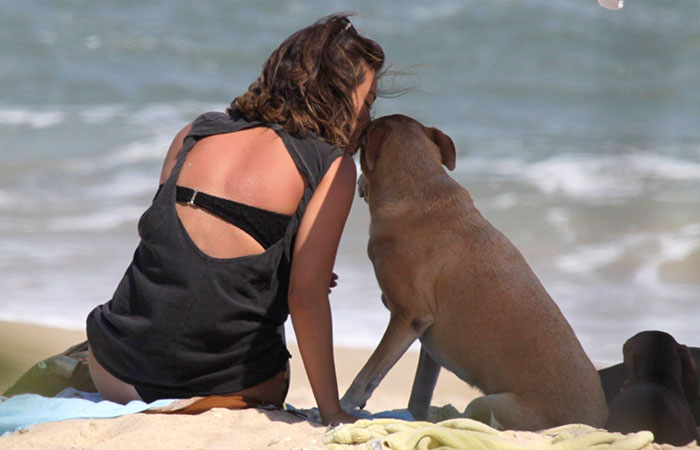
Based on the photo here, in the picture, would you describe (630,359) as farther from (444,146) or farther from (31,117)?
(31,117)

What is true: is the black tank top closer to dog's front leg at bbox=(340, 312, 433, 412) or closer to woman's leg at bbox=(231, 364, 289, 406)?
woman's leg at bbox=(231, 364, 289, 406)

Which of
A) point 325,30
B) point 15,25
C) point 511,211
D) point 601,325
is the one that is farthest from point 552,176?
point 15,25

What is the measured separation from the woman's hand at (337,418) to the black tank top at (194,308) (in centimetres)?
34

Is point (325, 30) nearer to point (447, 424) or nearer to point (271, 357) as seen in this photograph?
point (271, 357)

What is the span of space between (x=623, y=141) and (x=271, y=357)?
9891 mm

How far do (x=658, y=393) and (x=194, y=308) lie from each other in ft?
6.22

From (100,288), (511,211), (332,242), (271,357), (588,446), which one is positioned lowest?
(588,446)

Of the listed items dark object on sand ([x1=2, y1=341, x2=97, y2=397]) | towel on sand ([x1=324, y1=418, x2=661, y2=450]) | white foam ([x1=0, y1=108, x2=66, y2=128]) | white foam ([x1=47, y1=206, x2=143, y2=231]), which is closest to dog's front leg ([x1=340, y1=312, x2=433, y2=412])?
towel on sand ([x1=324, y1=418, x2=661, y2=450])

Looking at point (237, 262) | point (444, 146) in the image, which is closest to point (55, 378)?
point (237, 262)

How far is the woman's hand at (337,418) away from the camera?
3.58m

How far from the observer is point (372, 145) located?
4.23 meters

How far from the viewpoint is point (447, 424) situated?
3.14 meters

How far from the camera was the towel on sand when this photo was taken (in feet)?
9.68

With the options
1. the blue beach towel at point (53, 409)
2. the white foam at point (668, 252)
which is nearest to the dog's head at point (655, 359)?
the blue beach towel at point (53, 409)
